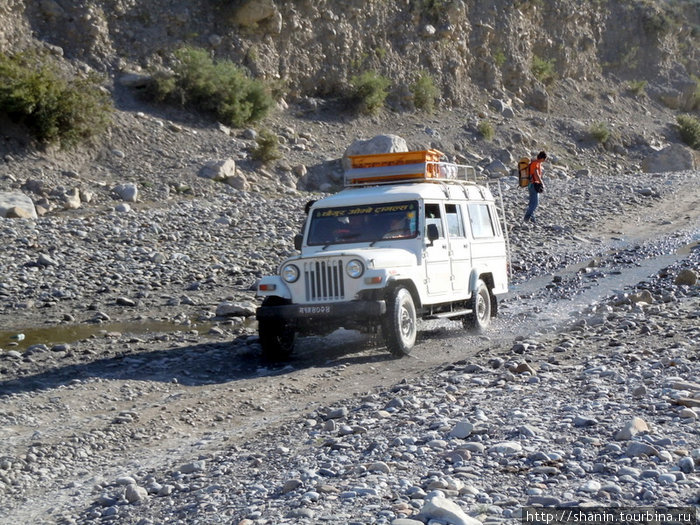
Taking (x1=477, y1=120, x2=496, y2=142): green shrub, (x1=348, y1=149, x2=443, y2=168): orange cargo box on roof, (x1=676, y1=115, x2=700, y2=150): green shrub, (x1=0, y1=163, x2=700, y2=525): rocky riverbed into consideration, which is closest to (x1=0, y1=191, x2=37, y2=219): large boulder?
(x1=0, y1=163, x2=700, y2=525): rocky riverbed

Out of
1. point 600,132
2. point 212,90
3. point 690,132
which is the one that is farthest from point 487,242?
point 690,132

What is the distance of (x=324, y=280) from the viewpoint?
1054cm

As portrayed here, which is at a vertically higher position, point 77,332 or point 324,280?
point 324,280

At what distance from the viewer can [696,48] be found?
52.0 meters

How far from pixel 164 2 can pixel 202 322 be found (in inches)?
753

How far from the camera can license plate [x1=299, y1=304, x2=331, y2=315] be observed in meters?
10.3

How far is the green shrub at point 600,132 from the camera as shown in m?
39.0

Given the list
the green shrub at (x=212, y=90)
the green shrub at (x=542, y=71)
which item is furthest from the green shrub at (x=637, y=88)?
the green shrub at (x=212, y=90)

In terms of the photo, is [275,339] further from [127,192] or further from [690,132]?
[690,132]

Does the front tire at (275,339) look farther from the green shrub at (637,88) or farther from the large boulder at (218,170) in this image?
the green shrub at (637,88)

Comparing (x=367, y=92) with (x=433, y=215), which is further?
(x=367, y=92)

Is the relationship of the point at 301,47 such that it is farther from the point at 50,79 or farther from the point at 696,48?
the point at 696,48

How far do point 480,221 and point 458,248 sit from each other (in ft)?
4.19

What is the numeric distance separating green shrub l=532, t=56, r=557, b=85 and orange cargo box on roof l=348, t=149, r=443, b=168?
1228 inches
